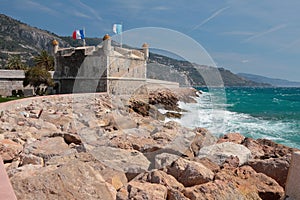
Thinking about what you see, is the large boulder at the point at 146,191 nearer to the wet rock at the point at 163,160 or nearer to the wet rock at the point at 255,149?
the wet rock at the point at 163,160

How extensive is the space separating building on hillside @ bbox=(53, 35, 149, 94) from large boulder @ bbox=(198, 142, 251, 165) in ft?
56.5

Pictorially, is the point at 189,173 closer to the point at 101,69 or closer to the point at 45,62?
the point at 101,69

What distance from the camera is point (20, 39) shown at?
355ft

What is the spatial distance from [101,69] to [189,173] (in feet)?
66.4

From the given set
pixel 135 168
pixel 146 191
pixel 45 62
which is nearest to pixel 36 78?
pixel 45 62

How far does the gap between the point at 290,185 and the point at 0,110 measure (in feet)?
28.7

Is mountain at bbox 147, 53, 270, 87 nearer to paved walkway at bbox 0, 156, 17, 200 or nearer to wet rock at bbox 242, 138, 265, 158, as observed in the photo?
wet rock at bbox 242, 138, 265, 158

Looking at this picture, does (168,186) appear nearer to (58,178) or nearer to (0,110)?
(58,178)

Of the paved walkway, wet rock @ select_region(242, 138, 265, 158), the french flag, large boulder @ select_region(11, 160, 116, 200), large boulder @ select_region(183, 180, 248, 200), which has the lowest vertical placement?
wet rock @ select_region(242, 138, 265, 158)

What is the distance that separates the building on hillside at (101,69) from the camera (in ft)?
76.2

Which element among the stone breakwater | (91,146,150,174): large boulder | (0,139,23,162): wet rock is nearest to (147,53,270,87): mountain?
the stone breakwater

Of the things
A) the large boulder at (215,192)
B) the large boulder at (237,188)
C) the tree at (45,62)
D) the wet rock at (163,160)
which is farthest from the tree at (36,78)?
the large boulder at (215,192)

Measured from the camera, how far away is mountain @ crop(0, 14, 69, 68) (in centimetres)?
9180

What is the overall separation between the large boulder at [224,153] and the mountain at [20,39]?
276 ft
